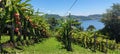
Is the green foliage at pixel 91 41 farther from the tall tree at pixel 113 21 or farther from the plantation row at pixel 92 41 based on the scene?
the tall tree at pixel 113 21

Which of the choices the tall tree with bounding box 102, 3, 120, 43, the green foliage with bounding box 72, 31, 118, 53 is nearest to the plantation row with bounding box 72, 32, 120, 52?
the green foliage with bounding box 72, 31, 118, 53

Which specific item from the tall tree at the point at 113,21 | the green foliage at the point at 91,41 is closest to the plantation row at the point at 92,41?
the green foliage at the point at 91,41

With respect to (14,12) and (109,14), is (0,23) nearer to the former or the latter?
(14,12)

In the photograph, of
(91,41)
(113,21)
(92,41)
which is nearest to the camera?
(92,41)

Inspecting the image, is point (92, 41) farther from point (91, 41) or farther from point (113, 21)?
point (113, 21)

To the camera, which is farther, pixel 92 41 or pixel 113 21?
pixel 113 21

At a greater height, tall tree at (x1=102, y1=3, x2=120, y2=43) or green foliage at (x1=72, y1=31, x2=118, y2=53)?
green foliage at (x1=72, y1=31, x2=118, y2=53)

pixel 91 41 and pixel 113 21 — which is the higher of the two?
pixel 91 41

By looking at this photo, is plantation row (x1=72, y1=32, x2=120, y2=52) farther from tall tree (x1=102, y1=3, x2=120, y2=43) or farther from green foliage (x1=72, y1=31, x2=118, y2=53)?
tall tree (x1=102, y1=3, x2=120, y2=43)

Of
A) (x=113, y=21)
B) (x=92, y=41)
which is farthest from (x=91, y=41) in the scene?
(x=113, y=21)

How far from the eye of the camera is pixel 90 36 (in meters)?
35.9

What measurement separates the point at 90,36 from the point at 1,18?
20214 mm

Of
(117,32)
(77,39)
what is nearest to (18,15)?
(77,39)

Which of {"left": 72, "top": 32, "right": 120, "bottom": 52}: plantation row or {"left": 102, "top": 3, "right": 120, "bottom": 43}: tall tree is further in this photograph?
{"left": 102, "top": 3, "right": 120, "bottom": 43}: tall tree
